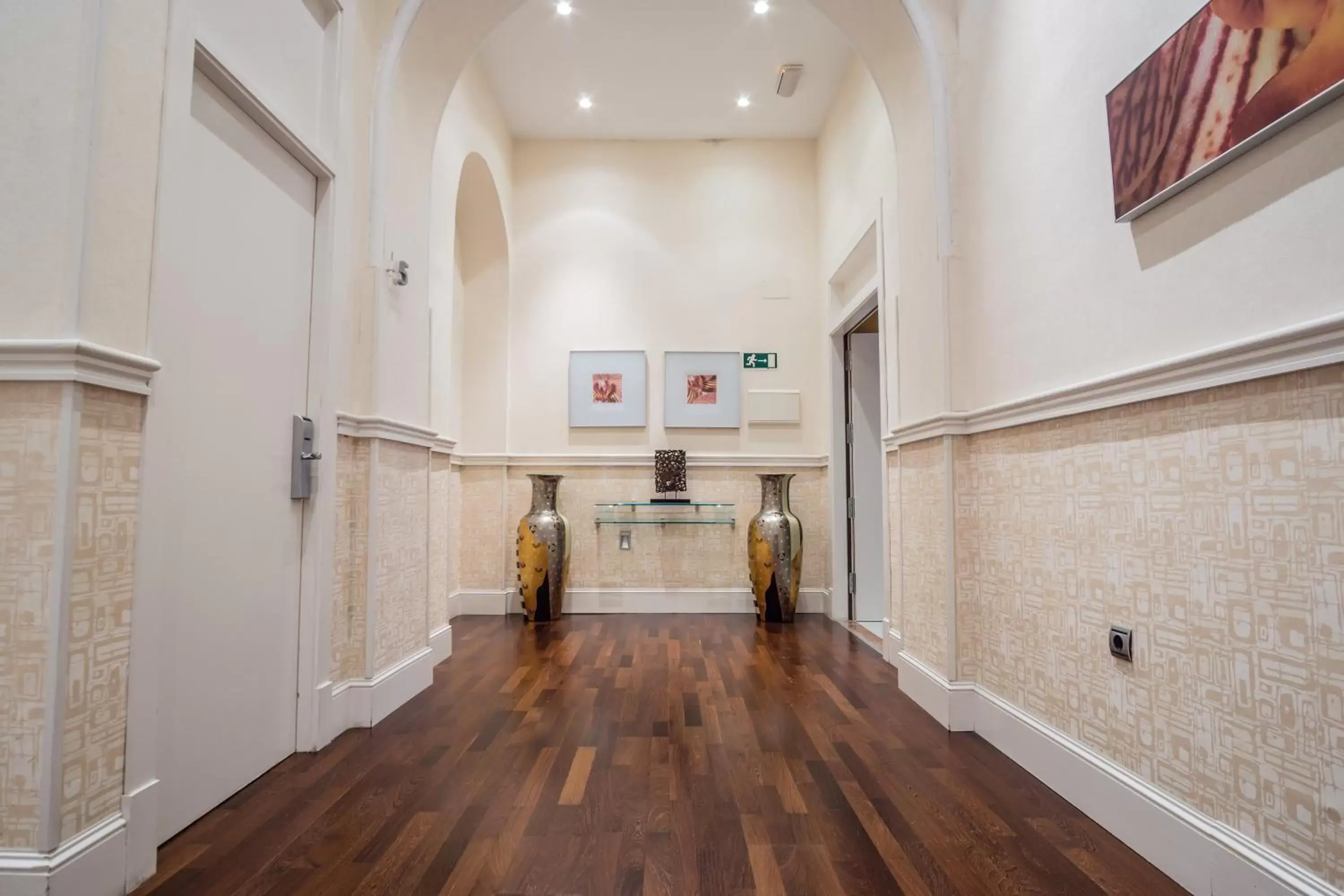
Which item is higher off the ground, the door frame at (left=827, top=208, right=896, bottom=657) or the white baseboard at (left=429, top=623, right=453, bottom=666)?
the door frame at (left=827, top=208, right=896, bottom=657)

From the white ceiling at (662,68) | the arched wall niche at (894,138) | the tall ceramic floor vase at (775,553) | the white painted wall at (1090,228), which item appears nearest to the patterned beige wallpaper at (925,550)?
the arched wall niche at (894,138)

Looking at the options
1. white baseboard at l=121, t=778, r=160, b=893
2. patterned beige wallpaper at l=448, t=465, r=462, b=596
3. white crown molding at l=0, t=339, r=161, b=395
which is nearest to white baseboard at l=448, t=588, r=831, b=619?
patterned beige wallpaper at l=448, t=465, r=462, b=596

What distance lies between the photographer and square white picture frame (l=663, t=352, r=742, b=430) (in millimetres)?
5004

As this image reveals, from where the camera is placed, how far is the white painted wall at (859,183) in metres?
3.43

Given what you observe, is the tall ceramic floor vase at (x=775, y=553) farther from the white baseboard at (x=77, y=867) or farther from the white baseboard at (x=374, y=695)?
the white baseboard at (x=77, y=867)

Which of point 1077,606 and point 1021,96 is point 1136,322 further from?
point 1021,96

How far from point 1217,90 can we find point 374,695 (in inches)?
116

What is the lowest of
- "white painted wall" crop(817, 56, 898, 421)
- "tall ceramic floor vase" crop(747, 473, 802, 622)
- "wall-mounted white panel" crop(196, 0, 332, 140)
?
"tall ceramic floor vase" crop(747, 473, 802, 622)

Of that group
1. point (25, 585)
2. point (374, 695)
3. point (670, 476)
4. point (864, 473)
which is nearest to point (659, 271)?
point (670, 476)

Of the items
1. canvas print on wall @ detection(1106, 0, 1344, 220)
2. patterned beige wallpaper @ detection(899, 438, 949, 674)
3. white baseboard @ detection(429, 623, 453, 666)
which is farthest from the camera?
white baseboard @ detection(429, 623, 453, 666)

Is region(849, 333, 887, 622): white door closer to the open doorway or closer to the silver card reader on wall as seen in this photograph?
the open doorway

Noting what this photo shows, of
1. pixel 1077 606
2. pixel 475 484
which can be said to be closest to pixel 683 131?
pixel 475 484

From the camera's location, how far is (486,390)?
4.93 m

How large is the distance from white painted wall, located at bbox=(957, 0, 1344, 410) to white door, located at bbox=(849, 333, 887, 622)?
2.28 meters
